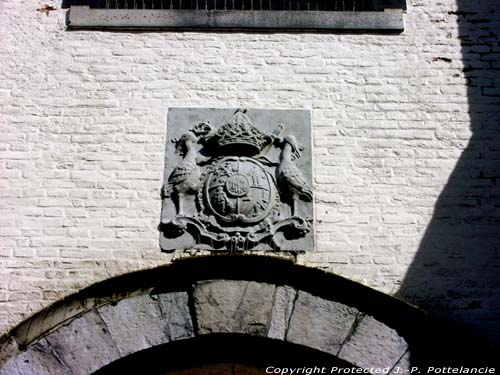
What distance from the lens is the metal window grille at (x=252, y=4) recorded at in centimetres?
539

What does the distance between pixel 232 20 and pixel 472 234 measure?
2.22 metres

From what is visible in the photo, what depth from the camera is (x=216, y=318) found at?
4.10 m

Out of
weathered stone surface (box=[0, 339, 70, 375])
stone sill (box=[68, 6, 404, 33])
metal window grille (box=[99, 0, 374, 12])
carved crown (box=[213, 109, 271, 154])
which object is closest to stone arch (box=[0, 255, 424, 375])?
weathered stone surface (box=[0, 339, 70, 375])

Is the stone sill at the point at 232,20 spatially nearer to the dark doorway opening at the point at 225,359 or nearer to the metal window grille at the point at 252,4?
the metal window grille at the point at 252,4

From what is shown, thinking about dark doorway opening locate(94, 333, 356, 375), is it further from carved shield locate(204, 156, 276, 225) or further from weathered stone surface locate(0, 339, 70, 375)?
carved shield locate(204, 156, 276, 225)

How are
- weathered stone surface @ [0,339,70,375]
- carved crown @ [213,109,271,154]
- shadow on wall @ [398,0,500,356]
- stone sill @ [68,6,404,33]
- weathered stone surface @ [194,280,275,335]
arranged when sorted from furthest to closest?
1. stone sill @ [68,6,404,33]
2. carved crown @ [213,109,271,154]
3. shadow on wall @ [398,0,500,356]
4. weathered stone surface @ [194,280,275,335]
5. weathered stone surface @ [0,339,70,375]

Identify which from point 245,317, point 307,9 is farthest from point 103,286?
point 307,9

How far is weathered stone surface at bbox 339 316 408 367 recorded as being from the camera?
13.1 feet

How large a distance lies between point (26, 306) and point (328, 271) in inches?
71.3

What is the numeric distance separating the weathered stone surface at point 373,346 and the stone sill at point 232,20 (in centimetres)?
219

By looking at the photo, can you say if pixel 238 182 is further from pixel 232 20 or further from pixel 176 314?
pixel 232 20

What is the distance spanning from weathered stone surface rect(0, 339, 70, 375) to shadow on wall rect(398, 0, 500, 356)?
6.68ft

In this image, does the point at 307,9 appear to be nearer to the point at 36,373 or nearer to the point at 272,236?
the point at 272,236

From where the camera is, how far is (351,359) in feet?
13.2
